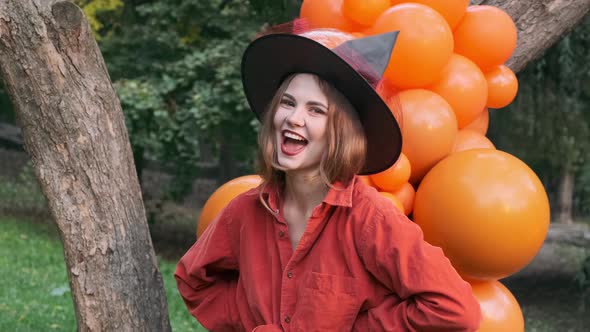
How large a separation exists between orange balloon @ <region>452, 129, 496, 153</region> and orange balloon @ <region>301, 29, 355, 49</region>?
0.98 metres

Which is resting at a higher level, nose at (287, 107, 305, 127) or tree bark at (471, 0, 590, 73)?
nose at (287, 107, 305, 127)

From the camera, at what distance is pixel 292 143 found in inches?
79.9

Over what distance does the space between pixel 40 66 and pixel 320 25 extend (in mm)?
1023

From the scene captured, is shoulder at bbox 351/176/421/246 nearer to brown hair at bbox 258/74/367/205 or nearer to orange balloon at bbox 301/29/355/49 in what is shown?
brown hair at bbox 258/74/367/205

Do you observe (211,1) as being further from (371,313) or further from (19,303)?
(371,313)

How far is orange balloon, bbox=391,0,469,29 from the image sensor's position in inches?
112

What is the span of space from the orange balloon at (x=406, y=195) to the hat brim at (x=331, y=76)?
23.6 inches

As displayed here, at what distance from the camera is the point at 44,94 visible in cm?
250

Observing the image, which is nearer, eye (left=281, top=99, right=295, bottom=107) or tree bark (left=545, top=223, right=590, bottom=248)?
eye (left=281, top=99, right=295, bottom=107)

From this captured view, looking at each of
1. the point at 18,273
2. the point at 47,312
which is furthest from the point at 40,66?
the point at 18,273

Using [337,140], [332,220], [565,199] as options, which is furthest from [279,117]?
[565,199]

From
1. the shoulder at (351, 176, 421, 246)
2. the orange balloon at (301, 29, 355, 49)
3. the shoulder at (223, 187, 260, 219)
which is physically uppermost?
the orange balloon at (301, 29, 355, 49)

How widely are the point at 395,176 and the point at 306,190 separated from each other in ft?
2.02

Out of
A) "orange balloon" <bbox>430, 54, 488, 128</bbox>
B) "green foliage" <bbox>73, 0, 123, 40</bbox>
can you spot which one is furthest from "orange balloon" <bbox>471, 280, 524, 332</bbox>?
"green foliage" <bbox>73, 0, 123, 40</bbox>
